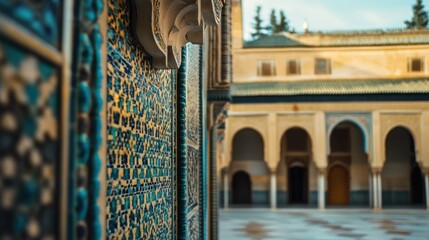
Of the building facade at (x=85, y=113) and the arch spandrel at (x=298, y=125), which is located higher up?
the arch spandrel at (x=298, y=125)

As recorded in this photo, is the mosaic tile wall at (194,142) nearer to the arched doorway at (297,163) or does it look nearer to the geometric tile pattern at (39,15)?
the geometric tile pattern at (39,15)

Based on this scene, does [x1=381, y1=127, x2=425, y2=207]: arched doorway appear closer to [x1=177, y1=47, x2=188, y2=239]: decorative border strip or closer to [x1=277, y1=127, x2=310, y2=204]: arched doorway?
[x1=277, y1=127, x2=310, y2=204]: arched doorway

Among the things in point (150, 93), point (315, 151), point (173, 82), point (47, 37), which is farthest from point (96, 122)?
point (315, 151)

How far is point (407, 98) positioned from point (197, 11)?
2057 centimetres

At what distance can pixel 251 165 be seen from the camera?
24188mm

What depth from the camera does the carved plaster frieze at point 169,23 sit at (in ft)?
6.53

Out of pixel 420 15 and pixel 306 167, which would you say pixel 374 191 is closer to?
pixel 306 167

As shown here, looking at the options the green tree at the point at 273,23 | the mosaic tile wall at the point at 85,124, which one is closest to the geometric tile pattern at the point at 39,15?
the mosaic tile wall at the point at 85,124

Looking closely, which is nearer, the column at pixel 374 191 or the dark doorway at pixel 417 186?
the column at pixel 374 191

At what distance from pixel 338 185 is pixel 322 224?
8.97 m

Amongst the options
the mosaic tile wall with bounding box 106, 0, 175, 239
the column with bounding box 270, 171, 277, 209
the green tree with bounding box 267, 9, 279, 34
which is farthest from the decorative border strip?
the green tree with bounding box 267, 9, 279, 34

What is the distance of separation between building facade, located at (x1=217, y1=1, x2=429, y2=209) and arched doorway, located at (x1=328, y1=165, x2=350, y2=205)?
41 mm

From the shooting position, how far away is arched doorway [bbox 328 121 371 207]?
2355 centimetres

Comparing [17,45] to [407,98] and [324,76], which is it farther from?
[324,76]
